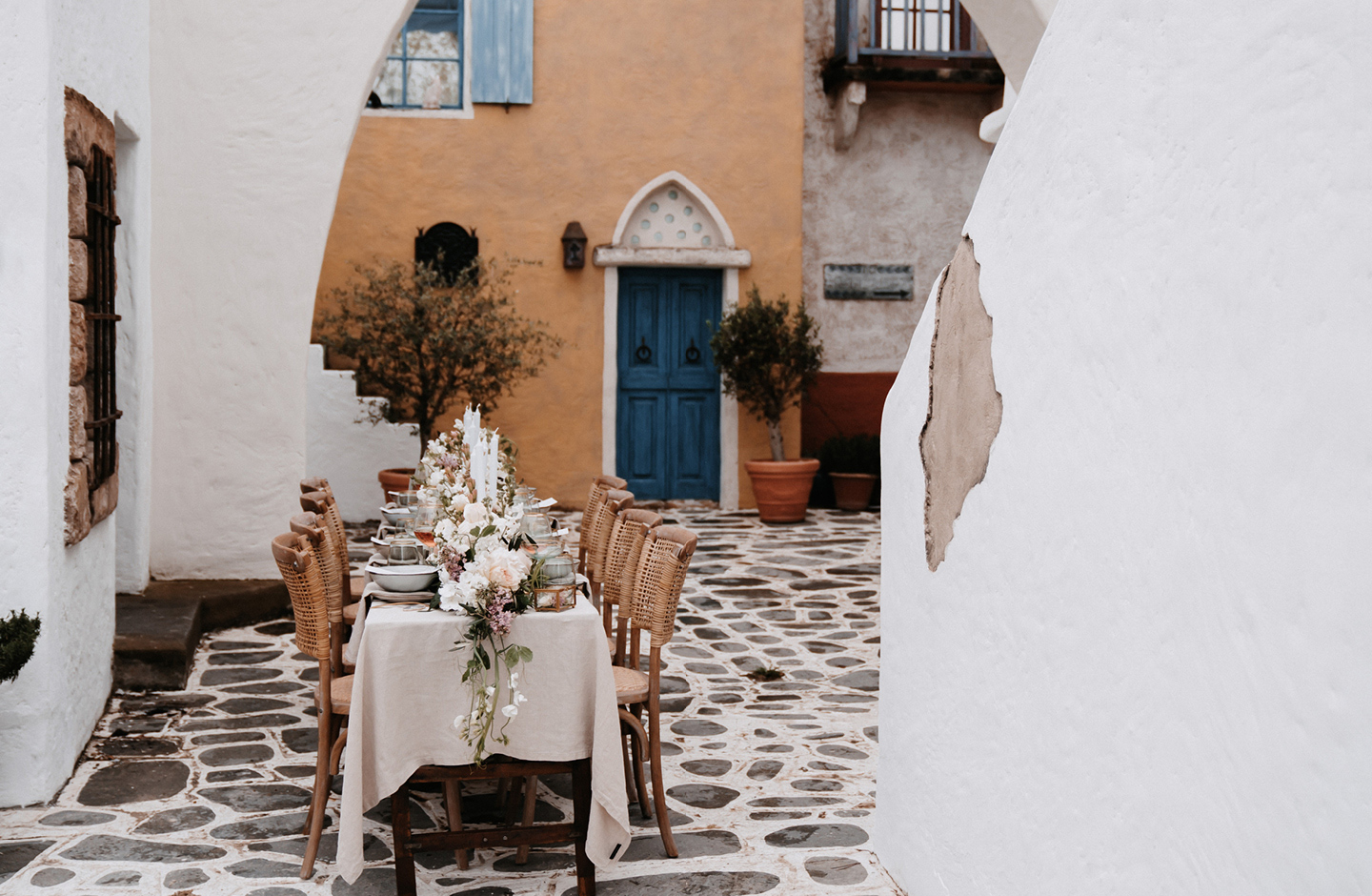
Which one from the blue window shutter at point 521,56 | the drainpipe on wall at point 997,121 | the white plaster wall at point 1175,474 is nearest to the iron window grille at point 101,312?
the white plaster wall at point 1175,474

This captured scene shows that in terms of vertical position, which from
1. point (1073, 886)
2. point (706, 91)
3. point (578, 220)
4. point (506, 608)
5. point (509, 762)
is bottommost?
point (509, 762)

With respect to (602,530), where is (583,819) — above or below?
below

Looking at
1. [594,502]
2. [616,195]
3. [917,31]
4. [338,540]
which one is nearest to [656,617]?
[594,502]

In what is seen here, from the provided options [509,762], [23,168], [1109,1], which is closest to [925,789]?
[509,762]

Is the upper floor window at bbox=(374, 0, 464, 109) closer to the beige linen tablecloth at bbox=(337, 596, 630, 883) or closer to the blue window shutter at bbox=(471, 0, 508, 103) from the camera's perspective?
the blue window shutter at bbox=(471, 0, 508, 103)

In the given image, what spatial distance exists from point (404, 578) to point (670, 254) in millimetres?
7768

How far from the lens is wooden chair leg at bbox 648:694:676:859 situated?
11.0 ft

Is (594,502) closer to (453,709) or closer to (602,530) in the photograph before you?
(602,530)

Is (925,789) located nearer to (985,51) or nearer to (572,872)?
(572,872)

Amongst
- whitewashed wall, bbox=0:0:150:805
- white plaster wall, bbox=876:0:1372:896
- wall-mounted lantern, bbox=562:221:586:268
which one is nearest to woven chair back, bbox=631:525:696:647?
white plaster wall, bbox=876:0:1372:896

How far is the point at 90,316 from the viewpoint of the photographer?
4.33 m

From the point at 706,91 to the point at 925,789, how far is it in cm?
906

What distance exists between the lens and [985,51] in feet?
35.8

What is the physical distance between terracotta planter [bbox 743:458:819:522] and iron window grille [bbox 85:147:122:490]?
6141 millimetres
